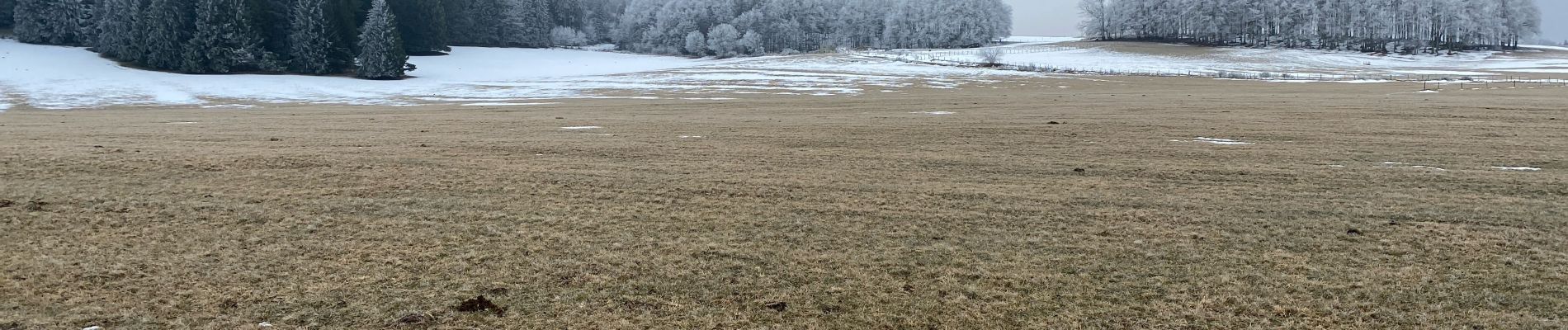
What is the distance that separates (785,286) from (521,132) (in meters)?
12.1

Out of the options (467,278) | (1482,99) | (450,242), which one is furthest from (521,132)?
(1482,99)

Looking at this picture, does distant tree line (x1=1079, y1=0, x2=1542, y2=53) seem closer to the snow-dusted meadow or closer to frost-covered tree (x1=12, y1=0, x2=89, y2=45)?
the snow-dusted meadow

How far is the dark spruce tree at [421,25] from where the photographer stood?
75312 mm

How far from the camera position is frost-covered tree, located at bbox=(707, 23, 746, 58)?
352 ft

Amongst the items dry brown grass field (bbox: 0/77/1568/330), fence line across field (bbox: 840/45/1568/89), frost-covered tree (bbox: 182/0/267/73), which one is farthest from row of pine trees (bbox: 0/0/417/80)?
dry brown grass field (bbox: 0/77/1568/330)

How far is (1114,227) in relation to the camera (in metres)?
6.79

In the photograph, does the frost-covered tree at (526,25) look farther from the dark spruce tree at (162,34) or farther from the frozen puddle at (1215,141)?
the frozen puddle at (1215,141)

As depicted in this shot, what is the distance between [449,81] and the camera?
5697cm

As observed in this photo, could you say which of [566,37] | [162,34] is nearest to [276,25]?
[162,34]

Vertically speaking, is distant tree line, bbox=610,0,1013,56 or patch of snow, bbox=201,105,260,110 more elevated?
distant tree line, bbox=610,0,1013,56

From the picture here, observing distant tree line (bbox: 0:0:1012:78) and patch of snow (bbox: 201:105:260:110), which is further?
distant tree line (bbox: 0:0:1012:78)

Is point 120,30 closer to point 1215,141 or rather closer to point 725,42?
point 725,42

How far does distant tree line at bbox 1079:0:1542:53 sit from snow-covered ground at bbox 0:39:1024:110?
168 feet

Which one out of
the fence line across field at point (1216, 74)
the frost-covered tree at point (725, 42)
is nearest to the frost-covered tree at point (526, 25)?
the frost-covered tree at point (725, 42)
